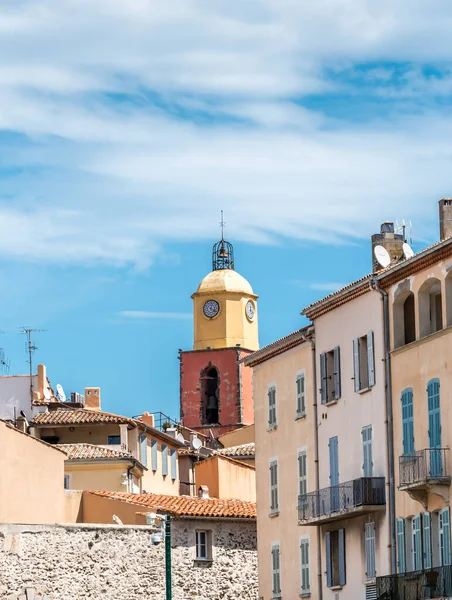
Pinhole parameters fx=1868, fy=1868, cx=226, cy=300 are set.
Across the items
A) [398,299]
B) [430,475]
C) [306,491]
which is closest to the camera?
[430,475]

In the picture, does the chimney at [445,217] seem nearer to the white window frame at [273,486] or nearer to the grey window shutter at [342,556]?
the grey window shutter at [342,556]

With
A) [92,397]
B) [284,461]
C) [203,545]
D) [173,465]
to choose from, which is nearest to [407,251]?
[284,461]

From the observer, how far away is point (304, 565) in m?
62.4

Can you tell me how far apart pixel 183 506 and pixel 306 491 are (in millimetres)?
12936

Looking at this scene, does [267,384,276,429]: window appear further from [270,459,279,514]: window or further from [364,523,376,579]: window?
[364,523,376,579]: window

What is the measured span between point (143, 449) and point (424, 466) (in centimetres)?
4124

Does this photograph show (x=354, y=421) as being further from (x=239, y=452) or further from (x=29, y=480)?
(x=239, y=452)

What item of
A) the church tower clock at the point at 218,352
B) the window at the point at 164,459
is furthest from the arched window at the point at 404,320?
the church tower clock at the point at 218,352

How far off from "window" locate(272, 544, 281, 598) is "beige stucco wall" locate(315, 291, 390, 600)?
164 inches

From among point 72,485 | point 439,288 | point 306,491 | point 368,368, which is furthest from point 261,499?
point 72,485

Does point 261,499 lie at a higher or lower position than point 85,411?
lower

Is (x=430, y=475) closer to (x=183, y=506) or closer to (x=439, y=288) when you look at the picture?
(x=439, y=288)

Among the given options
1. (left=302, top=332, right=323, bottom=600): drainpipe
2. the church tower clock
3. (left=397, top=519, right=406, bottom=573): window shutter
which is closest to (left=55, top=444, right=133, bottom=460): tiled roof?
(left=302, top=332, right=323, bottom=600): drainpipe

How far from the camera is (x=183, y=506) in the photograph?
7450cm
